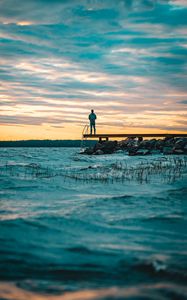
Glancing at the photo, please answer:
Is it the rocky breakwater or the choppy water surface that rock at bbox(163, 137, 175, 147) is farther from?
the choppy water surface

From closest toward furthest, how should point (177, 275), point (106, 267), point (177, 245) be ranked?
point (177, 275), point (106, 267), point (177, 245)

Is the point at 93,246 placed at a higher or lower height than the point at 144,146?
lower

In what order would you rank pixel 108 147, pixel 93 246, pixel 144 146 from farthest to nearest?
pixel 144 146
pixel 108 147
pixel 93 246

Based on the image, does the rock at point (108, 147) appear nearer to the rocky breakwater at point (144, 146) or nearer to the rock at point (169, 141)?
the rocky breakwater at point (144, 146)

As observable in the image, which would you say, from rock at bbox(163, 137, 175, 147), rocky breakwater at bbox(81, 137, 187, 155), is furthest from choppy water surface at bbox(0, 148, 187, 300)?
rock at bbox(163, 137, 175, 147)

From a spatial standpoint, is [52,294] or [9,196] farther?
[9,196]

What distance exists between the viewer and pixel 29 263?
431cm

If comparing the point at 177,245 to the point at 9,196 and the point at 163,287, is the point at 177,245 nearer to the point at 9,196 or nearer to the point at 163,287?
the point at 163,287

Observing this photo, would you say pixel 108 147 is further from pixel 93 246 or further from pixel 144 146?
pixel 93 246

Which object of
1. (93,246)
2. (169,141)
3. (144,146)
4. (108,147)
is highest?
(169,141)

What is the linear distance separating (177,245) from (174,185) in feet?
23.7

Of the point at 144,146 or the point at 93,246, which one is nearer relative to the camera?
the point at 93,246

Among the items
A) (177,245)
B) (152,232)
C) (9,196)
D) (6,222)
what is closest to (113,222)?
(152,232)

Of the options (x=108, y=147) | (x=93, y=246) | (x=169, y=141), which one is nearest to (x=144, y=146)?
(x=169, y=141)
